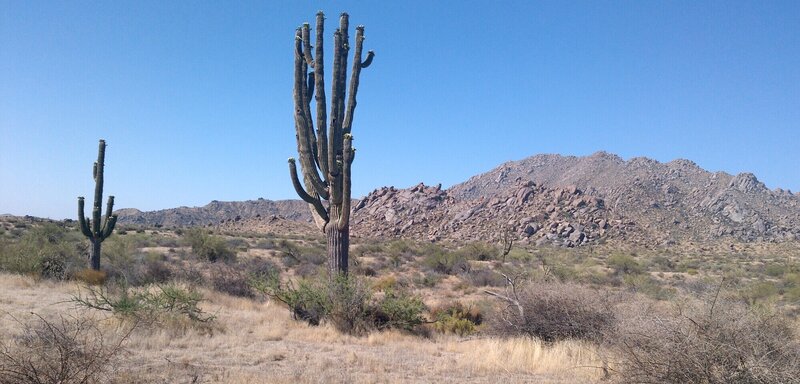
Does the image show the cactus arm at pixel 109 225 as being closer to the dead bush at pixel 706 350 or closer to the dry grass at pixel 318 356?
the dry grass at pixel 318 356

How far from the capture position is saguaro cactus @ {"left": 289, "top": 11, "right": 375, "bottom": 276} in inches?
456

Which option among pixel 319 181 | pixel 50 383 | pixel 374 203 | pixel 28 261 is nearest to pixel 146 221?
pixel 374 203

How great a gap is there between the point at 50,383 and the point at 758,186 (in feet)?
243

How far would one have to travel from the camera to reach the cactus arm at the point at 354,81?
1246 cm

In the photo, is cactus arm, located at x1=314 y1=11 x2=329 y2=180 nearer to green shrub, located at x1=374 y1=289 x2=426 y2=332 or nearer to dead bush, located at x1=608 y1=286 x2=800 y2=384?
green shrub, located at x1=374 y1=289 x2=426 y2=332

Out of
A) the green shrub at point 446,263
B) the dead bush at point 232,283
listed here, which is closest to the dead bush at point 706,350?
the dead bush at point 232,283

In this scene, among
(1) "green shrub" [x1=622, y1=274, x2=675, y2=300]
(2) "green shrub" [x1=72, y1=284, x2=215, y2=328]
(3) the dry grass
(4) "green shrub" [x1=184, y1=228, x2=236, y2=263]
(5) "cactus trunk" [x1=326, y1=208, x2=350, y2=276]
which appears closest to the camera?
(3) the dry grass

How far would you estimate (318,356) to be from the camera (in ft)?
26.2

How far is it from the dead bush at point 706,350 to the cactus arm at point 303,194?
742cm

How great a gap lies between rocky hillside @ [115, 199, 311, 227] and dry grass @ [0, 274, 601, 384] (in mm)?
72747

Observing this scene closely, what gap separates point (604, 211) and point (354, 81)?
47.8 meters

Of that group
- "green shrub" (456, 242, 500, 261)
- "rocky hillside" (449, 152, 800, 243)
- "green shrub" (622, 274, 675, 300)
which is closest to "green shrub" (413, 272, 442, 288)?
"green shrub" (622, 274, 675, 300)

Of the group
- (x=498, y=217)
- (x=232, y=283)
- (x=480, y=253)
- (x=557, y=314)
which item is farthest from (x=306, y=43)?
(x=498, y=217)

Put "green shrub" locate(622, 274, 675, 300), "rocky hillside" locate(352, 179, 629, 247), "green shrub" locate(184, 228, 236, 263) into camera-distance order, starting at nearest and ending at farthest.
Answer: "green shrub" locate(622, 274, 675, 300) → "green shrub" locate(184, 228, 236, 263) → "rocky hillside" locate(352, 179, 629, 247)
